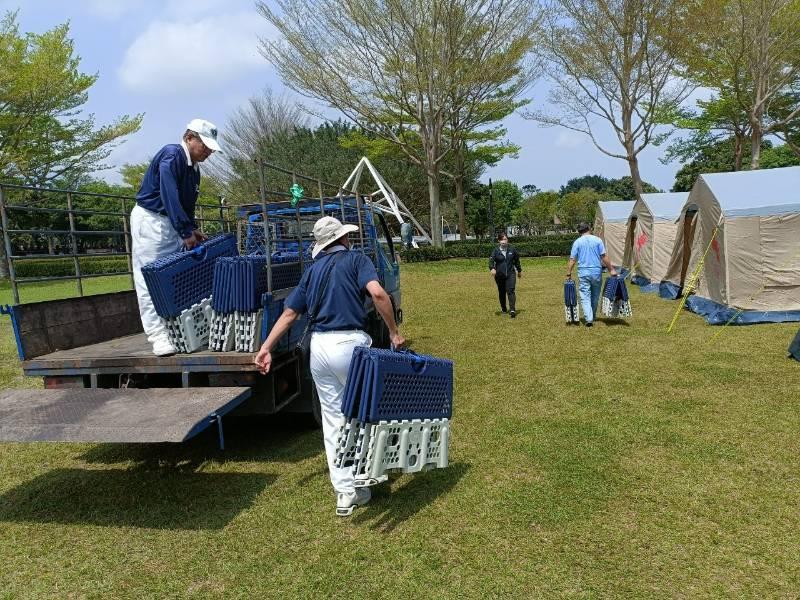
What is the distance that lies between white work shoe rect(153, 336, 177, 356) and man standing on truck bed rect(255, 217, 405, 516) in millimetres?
1010

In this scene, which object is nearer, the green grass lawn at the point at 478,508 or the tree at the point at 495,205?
the green grass lawn at the point at 478,508

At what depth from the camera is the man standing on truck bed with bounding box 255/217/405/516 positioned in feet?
12.1

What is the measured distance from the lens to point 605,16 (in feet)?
73.5

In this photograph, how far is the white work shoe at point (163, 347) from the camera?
436cm

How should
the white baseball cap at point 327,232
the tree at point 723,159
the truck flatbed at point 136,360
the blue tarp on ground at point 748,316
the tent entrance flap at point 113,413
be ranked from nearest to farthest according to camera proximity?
the tent entrance flap at point 113,413 → the white baseball cap at point 327,232 → the truck flatbed at point 136,360 → the blue tarp on ground at point 748,316 → the tree at point 723,159

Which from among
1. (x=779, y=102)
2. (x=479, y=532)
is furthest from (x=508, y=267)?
(x=779, y=102)

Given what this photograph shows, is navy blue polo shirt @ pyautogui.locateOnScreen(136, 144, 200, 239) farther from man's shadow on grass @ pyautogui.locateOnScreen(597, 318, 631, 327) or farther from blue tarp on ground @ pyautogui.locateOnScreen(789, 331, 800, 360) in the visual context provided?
man's shadow on grass @ pyautogui.locateOnScreen(597, 318, 631, 327)

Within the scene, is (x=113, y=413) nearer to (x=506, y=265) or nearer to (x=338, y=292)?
(x=338, y=292)

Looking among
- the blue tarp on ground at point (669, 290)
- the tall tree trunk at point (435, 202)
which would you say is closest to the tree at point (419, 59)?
the tall tree trunk at point (435, 202)

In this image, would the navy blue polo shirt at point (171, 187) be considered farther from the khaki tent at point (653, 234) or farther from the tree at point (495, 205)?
the tree at point (495, 205)

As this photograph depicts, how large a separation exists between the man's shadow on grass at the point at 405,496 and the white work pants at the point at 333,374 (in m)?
0.27

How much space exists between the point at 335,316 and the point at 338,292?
15 cm

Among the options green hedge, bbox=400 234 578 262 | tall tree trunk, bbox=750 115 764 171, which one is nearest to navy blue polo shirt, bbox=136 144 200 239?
green hedge, bbox=400 234 578 262

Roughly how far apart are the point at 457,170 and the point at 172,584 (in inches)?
1460
